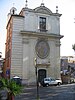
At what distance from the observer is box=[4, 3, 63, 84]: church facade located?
40875 millimetres

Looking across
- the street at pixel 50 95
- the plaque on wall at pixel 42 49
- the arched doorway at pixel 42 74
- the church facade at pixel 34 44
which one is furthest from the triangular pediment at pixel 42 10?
the street at pixel 50 95

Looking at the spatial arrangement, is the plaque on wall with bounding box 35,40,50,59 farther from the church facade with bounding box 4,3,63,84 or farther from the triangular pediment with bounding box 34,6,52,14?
the triangular pediment with bounding box 34,6,52,14

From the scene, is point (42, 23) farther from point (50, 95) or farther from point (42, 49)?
point (50, 95)

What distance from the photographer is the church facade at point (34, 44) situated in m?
40.9

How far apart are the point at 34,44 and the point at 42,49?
191 cm

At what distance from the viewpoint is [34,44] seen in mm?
42438

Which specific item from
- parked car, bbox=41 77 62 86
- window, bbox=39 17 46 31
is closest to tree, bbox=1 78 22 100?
parked car, bbox=41 77 62 86

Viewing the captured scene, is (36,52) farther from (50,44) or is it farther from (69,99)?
(69,99)

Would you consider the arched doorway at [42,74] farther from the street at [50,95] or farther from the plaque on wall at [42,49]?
the street at [50,95]

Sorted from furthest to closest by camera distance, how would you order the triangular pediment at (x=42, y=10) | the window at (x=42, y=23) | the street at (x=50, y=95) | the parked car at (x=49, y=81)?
the window at (x=42, y=23) < the triangular pediment at (x=42, y=10) < the parked car at (x=49, y=81) < the street at (x=50, y=95)

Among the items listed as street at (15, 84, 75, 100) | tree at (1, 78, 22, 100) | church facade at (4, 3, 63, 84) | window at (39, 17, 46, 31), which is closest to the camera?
tree at (1, 78, 22, 100)

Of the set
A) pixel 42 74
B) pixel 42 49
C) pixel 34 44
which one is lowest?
pixel 42 74

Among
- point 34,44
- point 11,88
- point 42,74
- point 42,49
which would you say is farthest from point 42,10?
point 11,88

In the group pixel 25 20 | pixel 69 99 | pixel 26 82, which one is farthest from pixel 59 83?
pixel 69 99
